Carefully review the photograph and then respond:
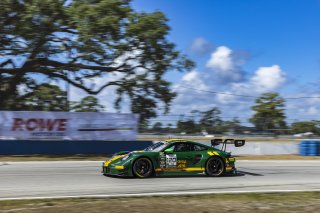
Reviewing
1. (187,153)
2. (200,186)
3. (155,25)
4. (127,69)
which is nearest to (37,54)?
(127,69)

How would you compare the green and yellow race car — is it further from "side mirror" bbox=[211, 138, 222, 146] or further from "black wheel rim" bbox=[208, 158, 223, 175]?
"side mirror" bbox=[211, 138, 222, 146]

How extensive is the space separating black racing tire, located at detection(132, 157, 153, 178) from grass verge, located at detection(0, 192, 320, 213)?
345 centimetres

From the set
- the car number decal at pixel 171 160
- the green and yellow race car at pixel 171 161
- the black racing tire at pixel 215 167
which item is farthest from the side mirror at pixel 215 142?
the car number decal at pixel 171 160

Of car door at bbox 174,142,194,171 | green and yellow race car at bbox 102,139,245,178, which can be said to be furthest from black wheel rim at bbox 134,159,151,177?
car door at bbox 174,142,194,171

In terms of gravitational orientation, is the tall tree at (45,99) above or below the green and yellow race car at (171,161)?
above

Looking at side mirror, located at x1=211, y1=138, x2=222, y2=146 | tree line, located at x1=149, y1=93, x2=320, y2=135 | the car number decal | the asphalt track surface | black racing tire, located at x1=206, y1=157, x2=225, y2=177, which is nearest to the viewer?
the asphalt track surface

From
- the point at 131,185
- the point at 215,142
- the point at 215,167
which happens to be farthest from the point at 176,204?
the point at 215,142

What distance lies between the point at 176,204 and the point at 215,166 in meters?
5.52

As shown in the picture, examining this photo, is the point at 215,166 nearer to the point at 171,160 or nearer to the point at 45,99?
the point at 171,160

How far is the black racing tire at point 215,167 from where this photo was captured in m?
13.1

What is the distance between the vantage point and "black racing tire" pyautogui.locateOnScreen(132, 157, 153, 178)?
12.2 m

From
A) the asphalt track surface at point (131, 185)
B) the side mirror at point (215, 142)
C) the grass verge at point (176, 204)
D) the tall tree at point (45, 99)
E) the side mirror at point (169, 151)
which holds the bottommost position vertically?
the grass verge at point (176, 204)

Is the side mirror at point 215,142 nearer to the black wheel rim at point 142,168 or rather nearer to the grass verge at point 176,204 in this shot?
the black wheel rim at point 142,168

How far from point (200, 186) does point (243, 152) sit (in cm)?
1535
